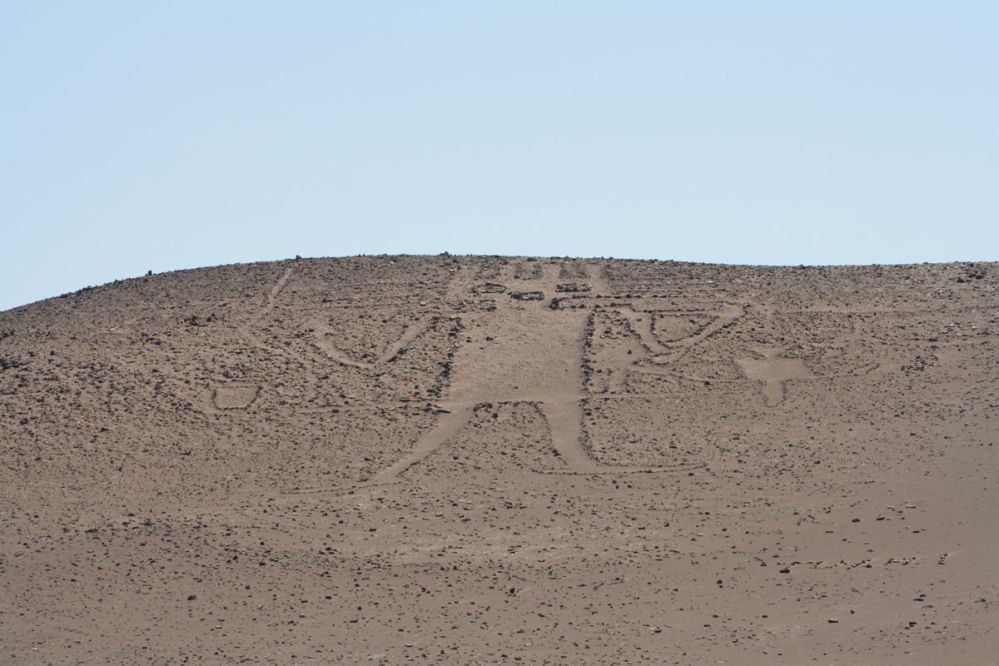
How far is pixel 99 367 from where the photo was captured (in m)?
30.3

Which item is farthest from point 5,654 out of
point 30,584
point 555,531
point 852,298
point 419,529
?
point 852,298

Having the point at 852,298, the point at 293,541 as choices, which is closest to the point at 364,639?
the point at 293,541

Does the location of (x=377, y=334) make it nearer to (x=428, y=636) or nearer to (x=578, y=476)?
(x=578, y=476)

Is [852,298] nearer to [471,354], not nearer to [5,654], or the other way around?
[471,354]

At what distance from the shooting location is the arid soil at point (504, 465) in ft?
67.2

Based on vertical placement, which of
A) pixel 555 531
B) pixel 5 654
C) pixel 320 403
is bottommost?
pixel 5 654

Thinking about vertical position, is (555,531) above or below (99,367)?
below

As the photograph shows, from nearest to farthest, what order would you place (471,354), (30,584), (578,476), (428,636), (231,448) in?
(428,636) < (30,584) < (578,476) < (231,448) < (471,354)

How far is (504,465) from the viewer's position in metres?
26.2

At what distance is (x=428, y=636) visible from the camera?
20.2 m

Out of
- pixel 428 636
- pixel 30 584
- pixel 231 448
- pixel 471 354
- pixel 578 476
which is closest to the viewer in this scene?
pixel 428 636

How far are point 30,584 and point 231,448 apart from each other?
5.07 meters

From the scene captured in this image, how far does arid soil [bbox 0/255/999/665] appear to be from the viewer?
20484 mm

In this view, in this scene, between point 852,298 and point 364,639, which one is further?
point 852,298
